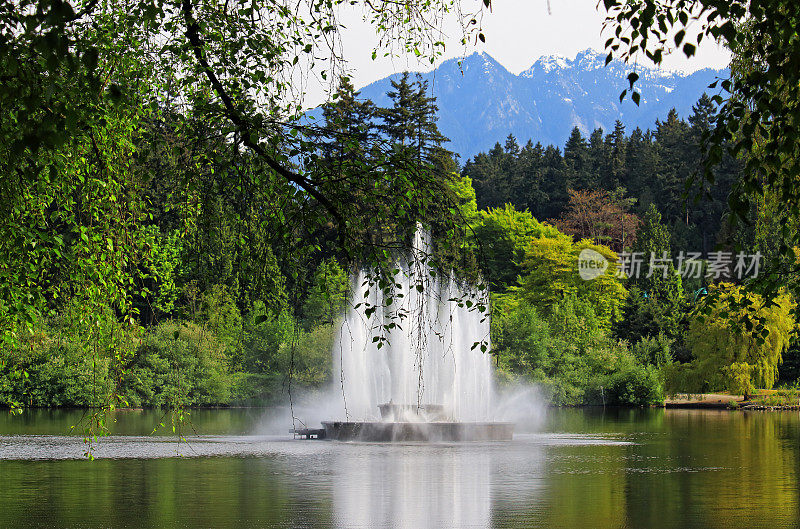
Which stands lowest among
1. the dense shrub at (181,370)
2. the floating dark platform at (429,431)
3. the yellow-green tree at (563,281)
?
the floating dark platform at (429,431)

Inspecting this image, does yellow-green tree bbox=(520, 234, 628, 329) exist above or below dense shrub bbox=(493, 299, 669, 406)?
above

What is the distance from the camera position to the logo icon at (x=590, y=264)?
230ft

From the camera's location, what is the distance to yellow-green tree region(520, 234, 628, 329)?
68938mm

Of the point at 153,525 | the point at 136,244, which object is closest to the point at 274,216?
the point at 136,244

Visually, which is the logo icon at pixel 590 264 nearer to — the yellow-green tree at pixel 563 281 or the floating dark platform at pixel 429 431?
the yellow-green tree at pixel 563 281

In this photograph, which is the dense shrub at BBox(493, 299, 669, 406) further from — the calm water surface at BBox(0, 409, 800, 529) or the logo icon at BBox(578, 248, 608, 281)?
the calm water surface at BBox(0, 409, 800, 529)

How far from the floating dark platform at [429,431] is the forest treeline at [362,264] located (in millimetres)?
3462

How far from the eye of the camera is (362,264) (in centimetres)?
3381

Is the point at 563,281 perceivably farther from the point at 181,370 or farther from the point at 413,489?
the point at 413,489

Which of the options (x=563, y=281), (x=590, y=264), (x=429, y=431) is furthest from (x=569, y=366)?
(x=429, y=431)

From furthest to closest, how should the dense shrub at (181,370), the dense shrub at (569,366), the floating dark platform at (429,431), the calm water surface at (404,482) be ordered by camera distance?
the dense shrub at (569,366) → the dense shrub at (181,370) → the floating dark platform at (429,431) → the calm water surface at (404,482)

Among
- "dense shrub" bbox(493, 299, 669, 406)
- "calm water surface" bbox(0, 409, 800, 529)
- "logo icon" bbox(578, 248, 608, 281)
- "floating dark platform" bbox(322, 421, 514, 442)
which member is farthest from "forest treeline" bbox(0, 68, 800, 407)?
"floating dark platform" bbox(322, 421, 514, 442)

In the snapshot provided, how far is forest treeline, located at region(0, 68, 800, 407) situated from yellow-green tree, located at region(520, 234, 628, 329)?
0.16 m

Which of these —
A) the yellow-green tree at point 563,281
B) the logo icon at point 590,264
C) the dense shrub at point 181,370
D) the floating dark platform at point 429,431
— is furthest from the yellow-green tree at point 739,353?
the dense shrub at point 181,370
